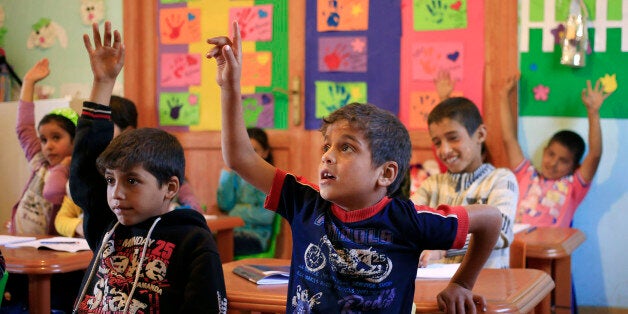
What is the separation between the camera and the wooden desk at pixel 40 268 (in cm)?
220

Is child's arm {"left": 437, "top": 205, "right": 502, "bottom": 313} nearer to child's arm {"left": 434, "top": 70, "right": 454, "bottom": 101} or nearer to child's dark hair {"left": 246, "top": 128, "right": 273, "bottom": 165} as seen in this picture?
child's arm {"left": 434, "top": 70, "right": 454, "bottom": 101}

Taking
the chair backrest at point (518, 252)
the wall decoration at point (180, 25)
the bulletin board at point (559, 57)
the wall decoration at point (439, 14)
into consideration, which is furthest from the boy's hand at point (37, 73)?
the bulletin board at point (559, 57)

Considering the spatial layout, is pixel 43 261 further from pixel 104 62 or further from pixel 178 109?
pixel 178 109

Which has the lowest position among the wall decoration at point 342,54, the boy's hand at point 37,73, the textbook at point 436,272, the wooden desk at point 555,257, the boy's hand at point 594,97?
the wooden desk at point 555,257

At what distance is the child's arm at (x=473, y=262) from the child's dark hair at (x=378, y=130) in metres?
0.19

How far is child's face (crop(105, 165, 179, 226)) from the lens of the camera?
5.74ft

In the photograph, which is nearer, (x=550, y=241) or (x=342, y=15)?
(x=550, y=241)

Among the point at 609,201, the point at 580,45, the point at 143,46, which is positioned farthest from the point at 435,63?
the point at 143,46

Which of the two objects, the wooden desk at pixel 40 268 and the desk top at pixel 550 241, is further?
the desk top at pixel 550 241

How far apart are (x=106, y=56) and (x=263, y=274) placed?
66 centimetres

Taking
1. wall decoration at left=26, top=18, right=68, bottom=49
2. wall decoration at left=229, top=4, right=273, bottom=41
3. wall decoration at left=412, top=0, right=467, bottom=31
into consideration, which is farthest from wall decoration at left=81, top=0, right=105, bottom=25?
wall decoration at left=412, top=0, right=467, bottom=31

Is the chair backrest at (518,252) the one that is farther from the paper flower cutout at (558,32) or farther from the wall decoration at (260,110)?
the wall decoration at (260,110)

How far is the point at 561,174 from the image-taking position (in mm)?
3656

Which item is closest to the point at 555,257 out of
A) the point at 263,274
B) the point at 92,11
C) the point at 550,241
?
the point at 550,241
